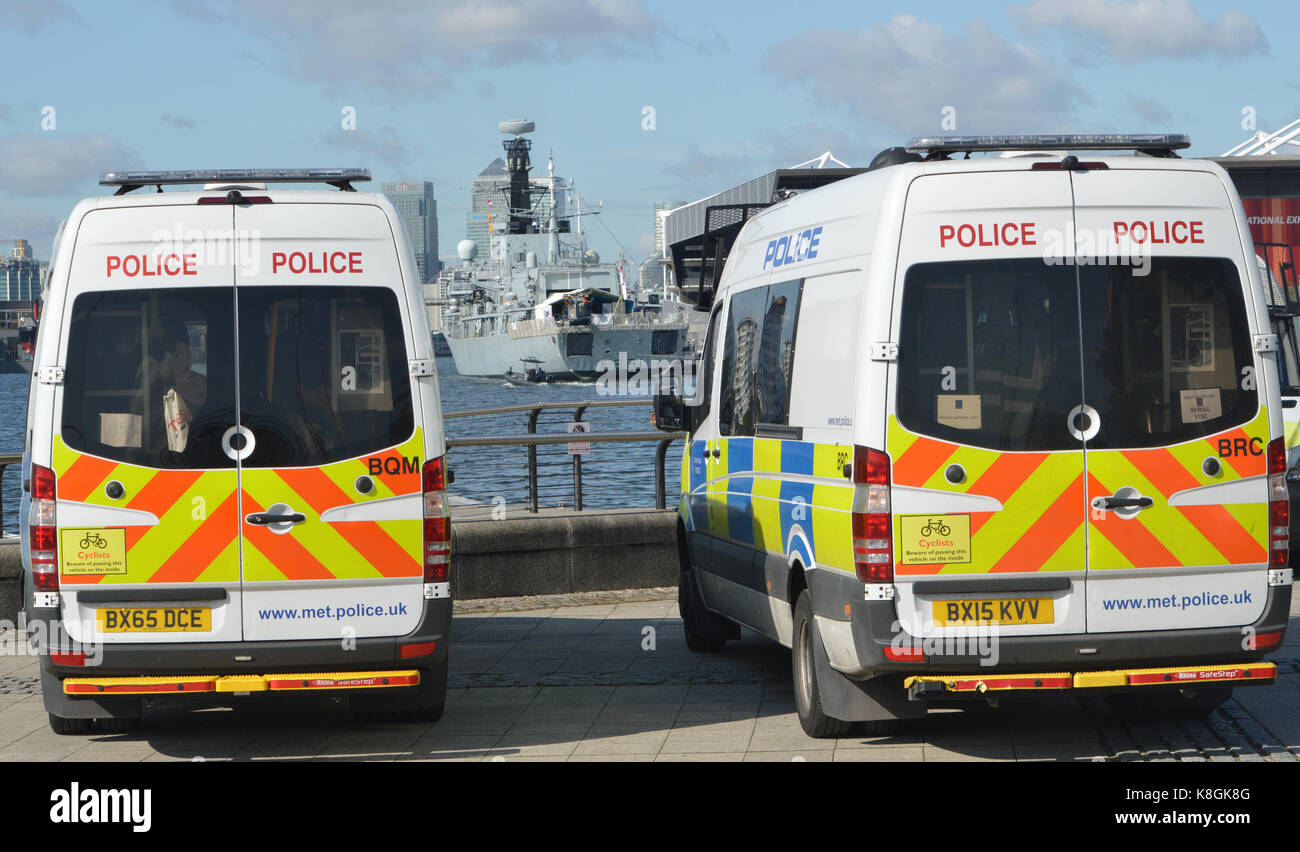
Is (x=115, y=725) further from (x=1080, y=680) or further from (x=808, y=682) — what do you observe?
(x=1080, y=680)

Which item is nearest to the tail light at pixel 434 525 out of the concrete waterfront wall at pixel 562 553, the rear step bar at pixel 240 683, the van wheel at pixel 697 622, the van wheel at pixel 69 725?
the rear step bar at pixel 240 683

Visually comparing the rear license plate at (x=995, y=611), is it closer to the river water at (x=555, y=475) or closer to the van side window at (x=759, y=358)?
the van side window at (x=759, y=358)

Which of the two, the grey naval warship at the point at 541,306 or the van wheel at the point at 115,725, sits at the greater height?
the grey naval warship at the point at 541,306

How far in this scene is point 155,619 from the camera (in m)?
7.21

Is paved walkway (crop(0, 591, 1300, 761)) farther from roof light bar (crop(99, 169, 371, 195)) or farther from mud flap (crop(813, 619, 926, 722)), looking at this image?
roof light bar (crop(99, 169, 371, 195))

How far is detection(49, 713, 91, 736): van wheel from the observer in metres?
Result: 8.00

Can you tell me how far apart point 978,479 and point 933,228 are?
39.6 inches

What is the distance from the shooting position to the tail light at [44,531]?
7180 mm

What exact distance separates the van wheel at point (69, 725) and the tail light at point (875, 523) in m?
3.84

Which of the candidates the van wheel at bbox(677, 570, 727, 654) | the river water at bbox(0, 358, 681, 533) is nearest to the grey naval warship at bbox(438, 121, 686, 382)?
the river water at bbox(0, 358, 681, 533)

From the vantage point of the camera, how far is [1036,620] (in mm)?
6703

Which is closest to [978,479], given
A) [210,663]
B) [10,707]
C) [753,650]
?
[210,663]

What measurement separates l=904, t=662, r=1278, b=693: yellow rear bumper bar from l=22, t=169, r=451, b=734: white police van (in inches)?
88.6

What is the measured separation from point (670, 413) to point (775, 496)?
83.3 inches
